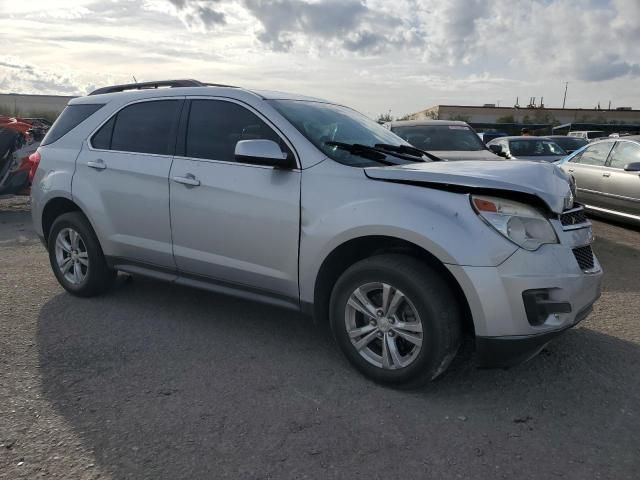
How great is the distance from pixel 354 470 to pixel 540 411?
123 cm

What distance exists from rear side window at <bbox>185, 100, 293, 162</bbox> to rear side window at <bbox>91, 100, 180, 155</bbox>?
213mm

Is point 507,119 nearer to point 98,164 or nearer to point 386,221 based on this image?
point 98,164

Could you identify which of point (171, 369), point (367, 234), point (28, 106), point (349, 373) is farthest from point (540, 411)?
point (28, 106)

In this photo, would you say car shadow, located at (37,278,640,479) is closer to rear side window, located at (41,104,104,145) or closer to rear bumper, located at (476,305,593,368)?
rear bumper, located at (476,305,593,368)

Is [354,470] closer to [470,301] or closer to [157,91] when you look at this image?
[470,301]

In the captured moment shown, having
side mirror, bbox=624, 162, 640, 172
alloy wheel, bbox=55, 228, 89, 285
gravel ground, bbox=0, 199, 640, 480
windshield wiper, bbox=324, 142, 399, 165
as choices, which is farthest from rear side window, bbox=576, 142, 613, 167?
alloy wheel, bbox=55, 228, 89, 285

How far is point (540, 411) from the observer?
3232 millimetres

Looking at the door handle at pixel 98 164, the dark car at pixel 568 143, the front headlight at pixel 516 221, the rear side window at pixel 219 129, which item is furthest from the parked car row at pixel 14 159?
the dark car at pixel 568 143

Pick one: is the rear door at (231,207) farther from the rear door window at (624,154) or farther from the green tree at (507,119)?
the green tree at (507,119)

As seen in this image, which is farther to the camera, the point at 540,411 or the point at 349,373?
the point at 349,373

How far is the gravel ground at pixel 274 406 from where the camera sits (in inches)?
107

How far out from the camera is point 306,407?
325cm

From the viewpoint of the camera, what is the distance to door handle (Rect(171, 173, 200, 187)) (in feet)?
13.7

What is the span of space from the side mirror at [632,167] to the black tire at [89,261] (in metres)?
6.77
